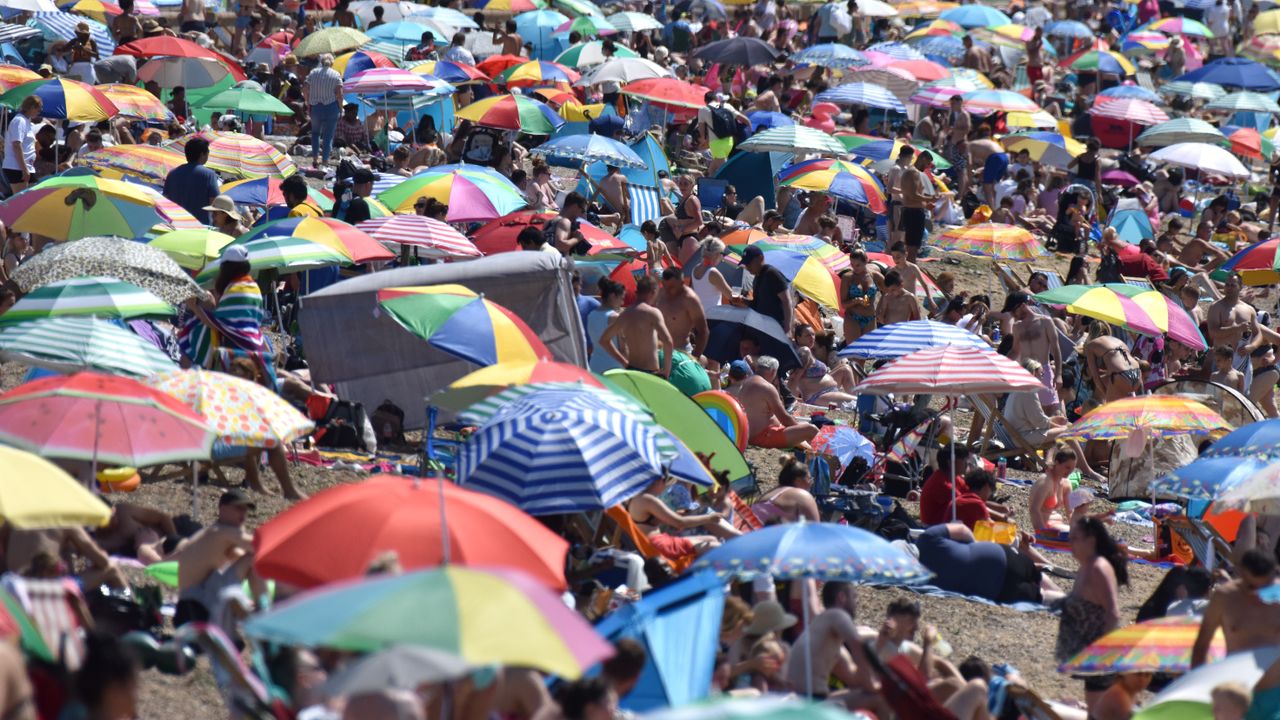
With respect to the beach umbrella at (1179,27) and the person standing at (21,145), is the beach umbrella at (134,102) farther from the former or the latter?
the beach umbrella at (1179,27)

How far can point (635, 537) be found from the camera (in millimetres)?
10094

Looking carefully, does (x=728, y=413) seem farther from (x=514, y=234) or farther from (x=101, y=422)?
(x=101, y=422)

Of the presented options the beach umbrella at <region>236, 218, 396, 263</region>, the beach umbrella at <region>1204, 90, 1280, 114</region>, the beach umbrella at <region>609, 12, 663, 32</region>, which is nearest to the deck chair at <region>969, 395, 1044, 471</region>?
the beach umbrella at <region>236, 218, 396, 263</region>

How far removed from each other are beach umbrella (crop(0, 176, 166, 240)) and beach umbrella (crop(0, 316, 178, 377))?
317cm

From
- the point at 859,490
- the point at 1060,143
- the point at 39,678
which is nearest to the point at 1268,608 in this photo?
the point at 859,490

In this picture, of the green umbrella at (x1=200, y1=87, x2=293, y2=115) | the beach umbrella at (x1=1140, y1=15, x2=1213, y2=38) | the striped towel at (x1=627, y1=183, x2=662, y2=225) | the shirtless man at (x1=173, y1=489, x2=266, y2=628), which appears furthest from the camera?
the beach umbrella at (x1=1140, y1=15, x2=1213, y2=38)

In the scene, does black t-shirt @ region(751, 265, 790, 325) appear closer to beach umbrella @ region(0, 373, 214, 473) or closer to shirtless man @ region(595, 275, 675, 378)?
shirtless man @ region(595, 275, 675, 378)

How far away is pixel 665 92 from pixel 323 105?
419 cm

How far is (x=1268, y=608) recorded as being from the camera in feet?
28.2

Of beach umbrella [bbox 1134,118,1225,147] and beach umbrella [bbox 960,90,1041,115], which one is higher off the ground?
beach umbrella [bbox 960,90,1041,115]

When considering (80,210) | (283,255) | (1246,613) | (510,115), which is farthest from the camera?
(510,115)

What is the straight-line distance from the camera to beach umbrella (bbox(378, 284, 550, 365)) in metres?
10.8

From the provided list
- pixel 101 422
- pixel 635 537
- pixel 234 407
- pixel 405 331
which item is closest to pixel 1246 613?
pixel 635 537

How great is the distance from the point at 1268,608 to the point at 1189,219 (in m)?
19.6
